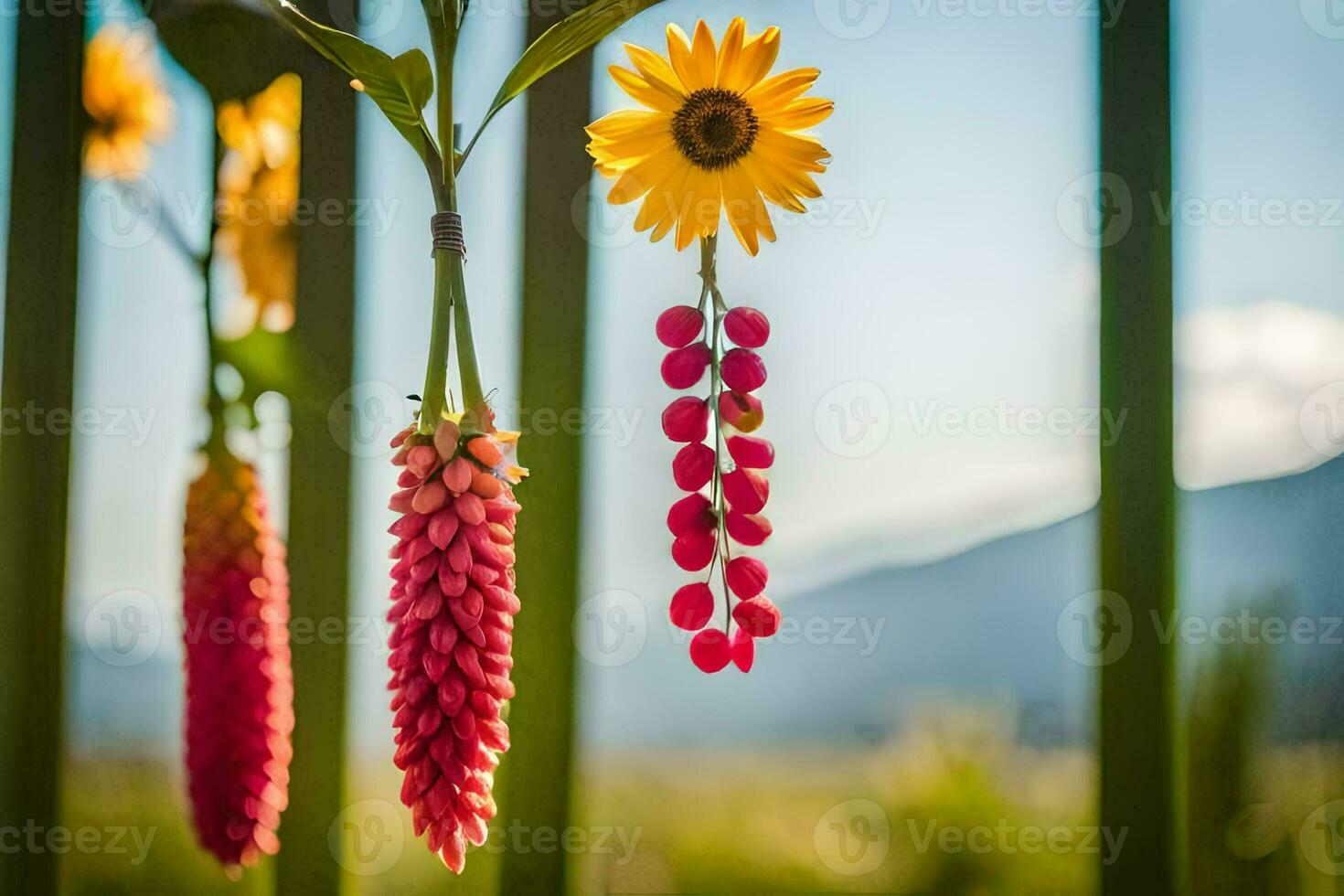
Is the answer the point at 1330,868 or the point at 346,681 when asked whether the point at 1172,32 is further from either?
the point at 346,681

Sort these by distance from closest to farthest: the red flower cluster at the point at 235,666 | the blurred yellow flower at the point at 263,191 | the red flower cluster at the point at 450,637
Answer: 1. the red flower cluster at the point at 450,637
2. the red flower cluster at the point at 235,666
3. the blurred yellow flower at the point at 263,191

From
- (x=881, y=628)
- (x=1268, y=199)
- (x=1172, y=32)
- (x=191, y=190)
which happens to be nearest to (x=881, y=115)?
(x=1172, y=32)

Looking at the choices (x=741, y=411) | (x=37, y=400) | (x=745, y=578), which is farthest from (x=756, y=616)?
(x=37, y=400)

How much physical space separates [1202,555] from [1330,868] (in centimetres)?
33

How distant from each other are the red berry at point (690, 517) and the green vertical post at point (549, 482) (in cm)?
30

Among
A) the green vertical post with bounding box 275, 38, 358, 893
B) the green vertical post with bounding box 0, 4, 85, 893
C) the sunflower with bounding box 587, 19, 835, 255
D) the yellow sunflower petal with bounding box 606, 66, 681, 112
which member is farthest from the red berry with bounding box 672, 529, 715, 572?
the green vertical post with bounding box 0, 4, 85, 893

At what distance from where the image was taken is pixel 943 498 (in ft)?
3.35

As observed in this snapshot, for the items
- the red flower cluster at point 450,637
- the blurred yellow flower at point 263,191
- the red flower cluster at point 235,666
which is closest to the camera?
the red flower cluster at point 450,637

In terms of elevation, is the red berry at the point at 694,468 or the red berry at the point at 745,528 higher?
the red berry at the point at 694,468

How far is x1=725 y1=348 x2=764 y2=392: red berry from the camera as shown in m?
0.72

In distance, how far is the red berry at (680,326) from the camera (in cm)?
74

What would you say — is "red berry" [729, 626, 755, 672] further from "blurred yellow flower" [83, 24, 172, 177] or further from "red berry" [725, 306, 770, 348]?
"blurred yellow flower" [83, 24, 172, 177]

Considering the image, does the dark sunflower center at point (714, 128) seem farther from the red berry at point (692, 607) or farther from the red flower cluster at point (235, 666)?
the red flower cluster at point (235, 666)

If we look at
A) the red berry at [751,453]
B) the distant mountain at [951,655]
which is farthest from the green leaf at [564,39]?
the distant mountain at [951,655]
